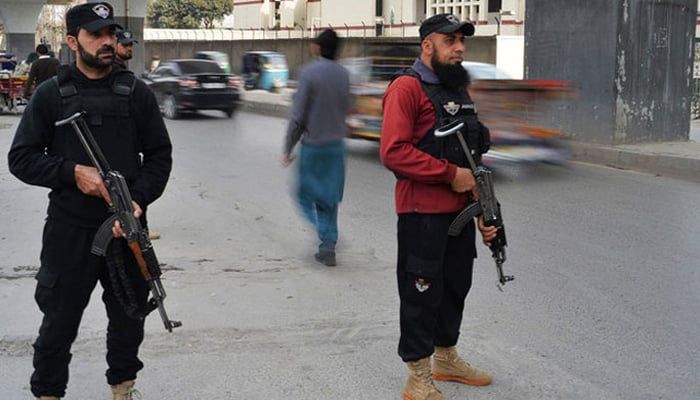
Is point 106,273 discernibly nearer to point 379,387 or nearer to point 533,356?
point 379,387

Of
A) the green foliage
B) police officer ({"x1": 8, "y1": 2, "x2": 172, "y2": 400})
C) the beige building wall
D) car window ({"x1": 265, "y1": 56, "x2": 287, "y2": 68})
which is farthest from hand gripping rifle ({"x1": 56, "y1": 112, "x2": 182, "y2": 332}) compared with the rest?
the green foliage

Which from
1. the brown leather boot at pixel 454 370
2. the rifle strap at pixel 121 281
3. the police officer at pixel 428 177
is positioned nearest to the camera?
the rifle strap at pixel 121 281

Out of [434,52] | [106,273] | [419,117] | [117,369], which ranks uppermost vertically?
[434,52]

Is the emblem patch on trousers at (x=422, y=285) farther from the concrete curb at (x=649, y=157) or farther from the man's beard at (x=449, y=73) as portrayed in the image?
the concrete curb at (x=649, y=157)

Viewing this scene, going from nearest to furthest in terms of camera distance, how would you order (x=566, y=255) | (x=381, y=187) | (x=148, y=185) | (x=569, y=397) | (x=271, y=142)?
1. (x=148, y=185)
2. (x=569, y=397)
3. (x=566, y=255)
4. (x=381, y=187)
5. (x=271, y=142)

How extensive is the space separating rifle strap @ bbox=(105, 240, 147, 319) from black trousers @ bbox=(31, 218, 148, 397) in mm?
48

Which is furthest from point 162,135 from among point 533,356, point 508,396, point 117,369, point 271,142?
point 271,142

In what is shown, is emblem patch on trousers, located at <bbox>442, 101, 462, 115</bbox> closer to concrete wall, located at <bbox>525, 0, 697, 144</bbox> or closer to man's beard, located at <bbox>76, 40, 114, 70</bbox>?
man's beard, located at <bbox>76, 40, 114, 70</bbox>

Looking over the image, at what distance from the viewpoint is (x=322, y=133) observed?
6.94 metres

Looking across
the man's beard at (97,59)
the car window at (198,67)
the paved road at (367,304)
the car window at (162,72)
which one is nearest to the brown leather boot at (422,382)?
the paved road at (367,304)

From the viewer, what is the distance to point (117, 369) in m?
3.86

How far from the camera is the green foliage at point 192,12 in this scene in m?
79.2

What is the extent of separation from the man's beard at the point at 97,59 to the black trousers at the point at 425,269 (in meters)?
1.45

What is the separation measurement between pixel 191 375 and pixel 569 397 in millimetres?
1880
